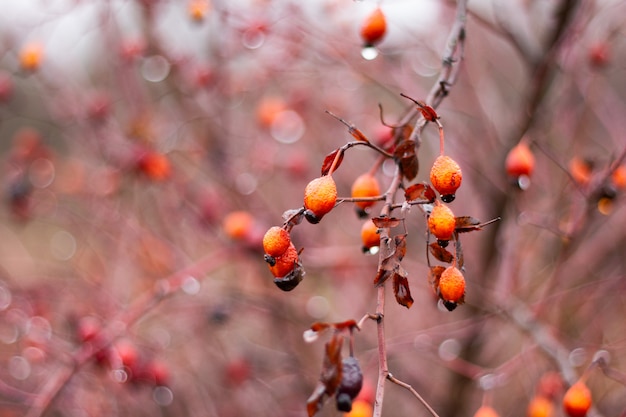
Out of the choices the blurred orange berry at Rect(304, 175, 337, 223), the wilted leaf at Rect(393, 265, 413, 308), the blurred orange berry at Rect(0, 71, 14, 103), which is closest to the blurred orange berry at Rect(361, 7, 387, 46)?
the blurred orange berry at Rect(304, 175, 337, 223)

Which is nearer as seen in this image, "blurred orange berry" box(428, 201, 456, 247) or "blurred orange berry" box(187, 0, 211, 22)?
"blurred orange berry" box(428, 201, 456, 247)

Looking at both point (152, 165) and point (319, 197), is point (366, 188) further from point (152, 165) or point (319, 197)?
point (152, 165)

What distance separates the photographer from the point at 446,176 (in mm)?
931

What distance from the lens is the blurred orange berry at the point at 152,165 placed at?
2.50m

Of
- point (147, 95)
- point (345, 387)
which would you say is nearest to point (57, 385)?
point (345, 387)

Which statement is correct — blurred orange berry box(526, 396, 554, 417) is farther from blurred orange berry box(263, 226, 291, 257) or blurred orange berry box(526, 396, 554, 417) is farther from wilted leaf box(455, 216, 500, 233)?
blurred orange berry box(263, 226, 291, 257)

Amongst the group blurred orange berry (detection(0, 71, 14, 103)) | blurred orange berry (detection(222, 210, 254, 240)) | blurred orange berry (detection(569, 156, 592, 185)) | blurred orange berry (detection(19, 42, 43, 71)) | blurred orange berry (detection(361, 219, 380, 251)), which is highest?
blurred orange berry (detection(361, 219, 380, 251))

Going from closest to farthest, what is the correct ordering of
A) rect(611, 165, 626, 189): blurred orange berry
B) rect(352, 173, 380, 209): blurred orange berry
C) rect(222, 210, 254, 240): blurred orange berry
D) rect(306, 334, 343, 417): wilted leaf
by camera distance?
rect(306, 334, 343, 417): wilted leaf
rect(352, 173, 380, 209): blurred orange berry
rect(611, 165, 626, 189): blurred orange berry
rect(222, 210, 254, 240): blurred orange berry

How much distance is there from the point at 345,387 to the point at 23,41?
2.59 meters

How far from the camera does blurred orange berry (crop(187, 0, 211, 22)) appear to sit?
7.74ft

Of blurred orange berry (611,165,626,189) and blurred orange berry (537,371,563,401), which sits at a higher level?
blurred orange berry (611,165,626,189)

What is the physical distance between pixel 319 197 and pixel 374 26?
1.95 feet

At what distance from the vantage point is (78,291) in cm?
316

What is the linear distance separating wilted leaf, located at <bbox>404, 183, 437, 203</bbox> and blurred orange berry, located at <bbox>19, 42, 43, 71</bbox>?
1.91m
